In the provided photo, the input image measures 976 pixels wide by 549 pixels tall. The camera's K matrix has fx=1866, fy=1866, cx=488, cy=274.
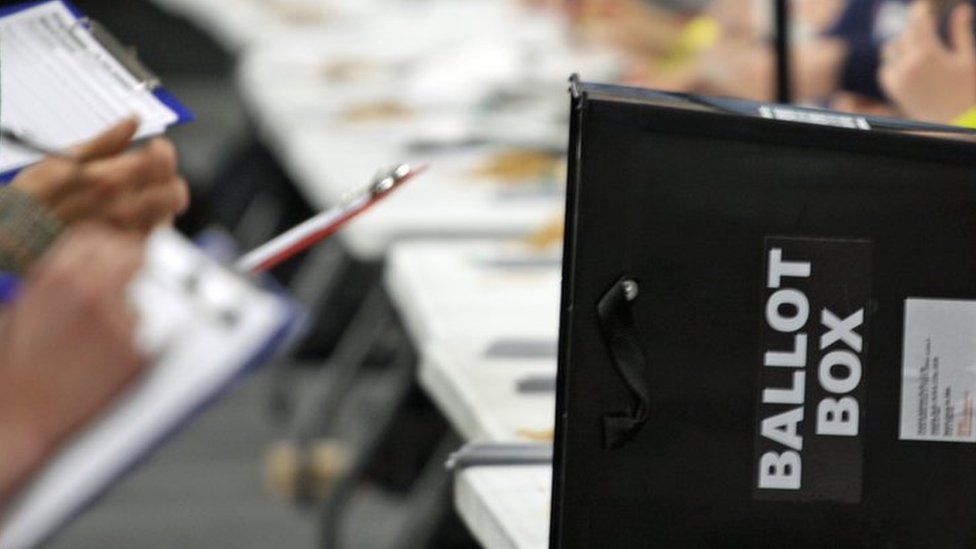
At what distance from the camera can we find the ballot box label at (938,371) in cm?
117

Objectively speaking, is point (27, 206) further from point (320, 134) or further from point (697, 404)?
point (320, 134)

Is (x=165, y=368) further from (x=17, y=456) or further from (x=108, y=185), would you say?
(x=108, y=185)

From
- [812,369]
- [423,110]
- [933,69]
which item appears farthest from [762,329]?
[423,110]

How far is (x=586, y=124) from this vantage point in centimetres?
112

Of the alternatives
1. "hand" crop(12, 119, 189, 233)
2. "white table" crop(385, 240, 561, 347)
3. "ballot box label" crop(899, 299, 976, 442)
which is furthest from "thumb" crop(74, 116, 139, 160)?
"white table" crop(385, 240, 561, 347)

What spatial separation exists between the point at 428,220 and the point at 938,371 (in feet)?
Answer: 5.53

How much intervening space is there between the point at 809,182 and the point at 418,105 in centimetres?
284

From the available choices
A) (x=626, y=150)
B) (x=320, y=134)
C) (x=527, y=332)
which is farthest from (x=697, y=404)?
(x=320, y=134)

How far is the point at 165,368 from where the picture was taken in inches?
32.7

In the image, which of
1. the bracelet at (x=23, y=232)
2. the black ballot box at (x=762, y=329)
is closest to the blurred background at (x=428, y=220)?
the black ballot box at (x=762, y=329)

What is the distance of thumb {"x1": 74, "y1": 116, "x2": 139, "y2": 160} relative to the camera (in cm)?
118

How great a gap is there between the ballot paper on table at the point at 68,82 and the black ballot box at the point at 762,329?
1.11ft

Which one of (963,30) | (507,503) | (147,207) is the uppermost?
(963,30)

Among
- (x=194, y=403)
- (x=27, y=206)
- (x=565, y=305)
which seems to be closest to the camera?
(x=194, y=403)
